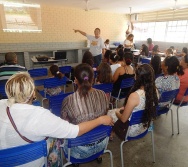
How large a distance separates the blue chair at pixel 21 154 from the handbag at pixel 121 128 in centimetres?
91

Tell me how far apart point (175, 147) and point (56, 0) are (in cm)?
530

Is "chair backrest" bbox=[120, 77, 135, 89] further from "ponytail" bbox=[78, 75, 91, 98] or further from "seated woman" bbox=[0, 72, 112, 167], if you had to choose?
"seated woman" bbox=[0, 72, 112, 167]

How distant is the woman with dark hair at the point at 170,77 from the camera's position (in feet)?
7.43

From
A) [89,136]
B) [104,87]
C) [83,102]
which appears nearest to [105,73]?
[104,87]

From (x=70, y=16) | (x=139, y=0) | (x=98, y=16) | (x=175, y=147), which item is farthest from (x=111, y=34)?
(x=175, y=147)

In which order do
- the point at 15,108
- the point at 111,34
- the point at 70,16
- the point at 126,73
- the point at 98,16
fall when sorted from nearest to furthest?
the point at 15,108
the point at 126,73
the point at 70,16
the point at 98,16
the point at 111,34

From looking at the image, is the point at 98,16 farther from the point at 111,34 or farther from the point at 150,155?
the point at 150,155

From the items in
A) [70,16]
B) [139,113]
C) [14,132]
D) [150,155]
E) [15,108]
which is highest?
[70,16]

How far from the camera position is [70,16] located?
6859mm

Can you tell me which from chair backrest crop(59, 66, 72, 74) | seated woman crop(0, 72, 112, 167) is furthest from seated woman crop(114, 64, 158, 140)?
chair backrest crop(59, 66, 72, 74)

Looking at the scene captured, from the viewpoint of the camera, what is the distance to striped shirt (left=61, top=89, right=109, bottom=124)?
1447 millimetres

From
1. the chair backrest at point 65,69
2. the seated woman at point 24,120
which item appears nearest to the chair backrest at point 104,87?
the seated woman at point 24,120

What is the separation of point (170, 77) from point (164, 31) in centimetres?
645

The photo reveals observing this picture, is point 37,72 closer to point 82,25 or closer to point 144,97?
point 144,97
